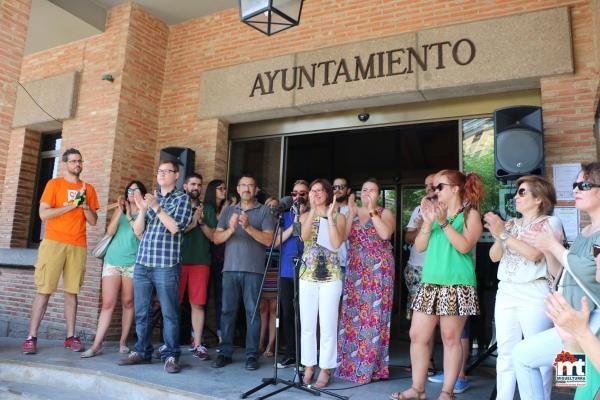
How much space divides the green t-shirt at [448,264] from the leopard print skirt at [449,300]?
40mm

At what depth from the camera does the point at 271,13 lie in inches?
141

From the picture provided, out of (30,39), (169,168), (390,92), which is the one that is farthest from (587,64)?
(30,39)

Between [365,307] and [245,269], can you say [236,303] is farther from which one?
[365,307]

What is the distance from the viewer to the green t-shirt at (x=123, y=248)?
453 centimetres

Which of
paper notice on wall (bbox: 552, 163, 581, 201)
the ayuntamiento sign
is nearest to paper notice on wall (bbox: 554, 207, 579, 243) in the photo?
paper notice on wall (bbox: 552, 163, 581, 201)

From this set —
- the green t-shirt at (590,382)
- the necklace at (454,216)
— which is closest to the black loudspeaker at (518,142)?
the necklace at (454,216)

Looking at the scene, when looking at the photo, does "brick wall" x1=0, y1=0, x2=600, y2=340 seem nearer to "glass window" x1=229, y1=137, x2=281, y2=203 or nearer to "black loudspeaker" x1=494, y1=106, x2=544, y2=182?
"glass window" x1=229, y1=137, x2=281, y2=203

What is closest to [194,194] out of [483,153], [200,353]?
[200,353]

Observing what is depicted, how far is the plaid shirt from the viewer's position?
3959 millimetres

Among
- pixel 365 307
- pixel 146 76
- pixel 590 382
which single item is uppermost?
pixel 146 76

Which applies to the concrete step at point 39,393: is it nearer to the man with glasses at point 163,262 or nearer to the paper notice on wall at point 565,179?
the man with glasses at point 163,262

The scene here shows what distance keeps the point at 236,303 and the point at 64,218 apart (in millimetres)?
1925

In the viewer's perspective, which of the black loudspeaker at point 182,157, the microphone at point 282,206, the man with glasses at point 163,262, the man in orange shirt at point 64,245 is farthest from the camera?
the black loudspeaker at point 182,157

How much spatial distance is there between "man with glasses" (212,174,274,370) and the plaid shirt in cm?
40
